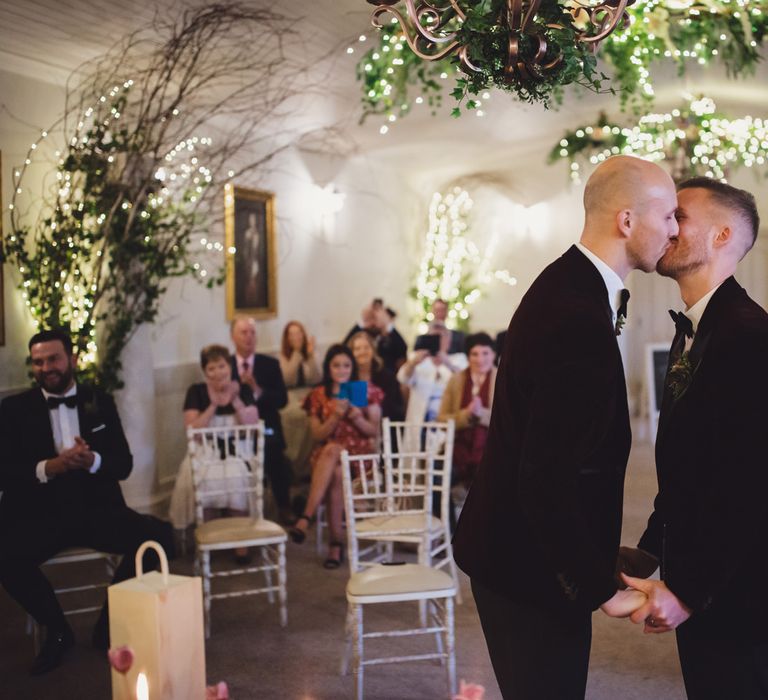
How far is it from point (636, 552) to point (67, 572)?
163 inches

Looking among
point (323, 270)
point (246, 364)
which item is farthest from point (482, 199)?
point (246, 364)

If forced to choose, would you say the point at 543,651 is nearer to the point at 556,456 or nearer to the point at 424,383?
the point at 556,456

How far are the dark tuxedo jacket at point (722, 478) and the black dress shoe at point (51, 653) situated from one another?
2872mm

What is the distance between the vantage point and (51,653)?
390cm

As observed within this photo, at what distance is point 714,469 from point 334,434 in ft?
13.2

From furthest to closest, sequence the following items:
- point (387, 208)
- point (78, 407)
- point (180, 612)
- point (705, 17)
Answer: point (387, 208) < point (705, 17) < point (78, 407) < point (180, 612)

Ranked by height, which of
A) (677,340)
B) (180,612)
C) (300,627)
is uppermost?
(677,340)

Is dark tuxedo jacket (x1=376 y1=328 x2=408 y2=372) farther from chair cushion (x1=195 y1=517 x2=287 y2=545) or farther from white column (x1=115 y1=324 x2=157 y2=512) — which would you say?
chair cushion (x1=195 y1=517 x2=287 y2=545)

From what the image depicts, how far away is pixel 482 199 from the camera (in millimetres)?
12242

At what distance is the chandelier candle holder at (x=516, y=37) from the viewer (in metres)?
2.27

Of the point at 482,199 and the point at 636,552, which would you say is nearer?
the point at 636,552

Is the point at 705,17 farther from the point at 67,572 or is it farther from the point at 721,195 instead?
the point at 67,572

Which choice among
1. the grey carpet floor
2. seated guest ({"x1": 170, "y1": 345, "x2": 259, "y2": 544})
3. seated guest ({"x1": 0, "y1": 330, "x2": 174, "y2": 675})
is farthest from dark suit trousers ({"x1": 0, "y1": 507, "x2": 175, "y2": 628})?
seated guest ({"x1": 170, "y1": 345, "x2": 259, "y2": 544})

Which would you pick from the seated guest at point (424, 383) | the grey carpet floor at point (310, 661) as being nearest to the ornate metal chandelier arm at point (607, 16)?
the grey carpet floor at point (310, 661)
